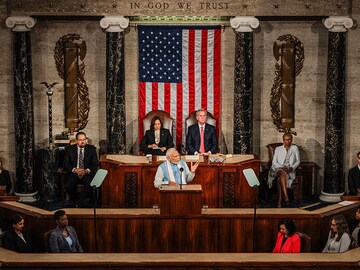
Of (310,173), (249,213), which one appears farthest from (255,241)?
(310,173)

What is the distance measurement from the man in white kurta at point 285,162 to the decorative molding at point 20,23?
→ 17.7ft

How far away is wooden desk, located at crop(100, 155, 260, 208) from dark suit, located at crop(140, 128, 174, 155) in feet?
4.75

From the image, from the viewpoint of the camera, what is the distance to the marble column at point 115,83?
1538 cm

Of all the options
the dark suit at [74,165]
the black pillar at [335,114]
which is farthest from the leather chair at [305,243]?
the black pillar at [335,114]

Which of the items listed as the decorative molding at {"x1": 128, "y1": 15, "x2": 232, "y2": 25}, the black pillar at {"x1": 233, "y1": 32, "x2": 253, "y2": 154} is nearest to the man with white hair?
the black pillar at {"x1": 233, "y1": 32, "x2": 253, "y2": 154}

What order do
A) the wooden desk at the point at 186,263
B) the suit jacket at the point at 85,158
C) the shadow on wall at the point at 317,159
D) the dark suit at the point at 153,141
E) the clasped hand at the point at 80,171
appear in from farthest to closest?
the shadow on wall at the point at 317,159, the dark suit at the point at 153,141, the suit jacket at the point at 85,158, the clasped hand at the point at 80,171, the wooden desk at the point at 186,263

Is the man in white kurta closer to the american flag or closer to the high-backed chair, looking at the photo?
the high-backed chair

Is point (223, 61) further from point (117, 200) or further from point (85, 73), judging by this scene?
point (117, 200)

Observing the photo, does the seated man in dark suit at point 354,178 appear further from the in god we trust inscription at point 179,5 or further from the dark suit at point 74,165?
the dark suit at point 74,165

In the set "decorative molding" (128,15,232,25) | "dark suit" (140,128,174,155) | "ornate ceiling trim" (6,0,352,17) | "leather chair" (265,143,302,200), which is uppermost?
"ornate ceiling trim" (6,0,352,17)

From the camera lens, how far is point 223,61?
1605 cm

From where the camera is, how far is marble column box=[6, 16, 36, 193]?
15.4m

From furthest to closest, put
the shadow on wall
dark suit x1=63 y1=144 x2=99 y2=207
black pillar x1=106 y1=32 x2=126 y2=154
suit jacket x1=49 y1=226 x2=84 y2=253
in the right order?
the shadow on wall
black pillar x1=106 y1=32 x2=126 y2=154
dark suit x1=63 y1=144 x2=99 y2=207
suit jacket x1=49 y1=226 x2=84 y2=253

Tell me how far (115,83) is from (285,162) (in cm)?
371
